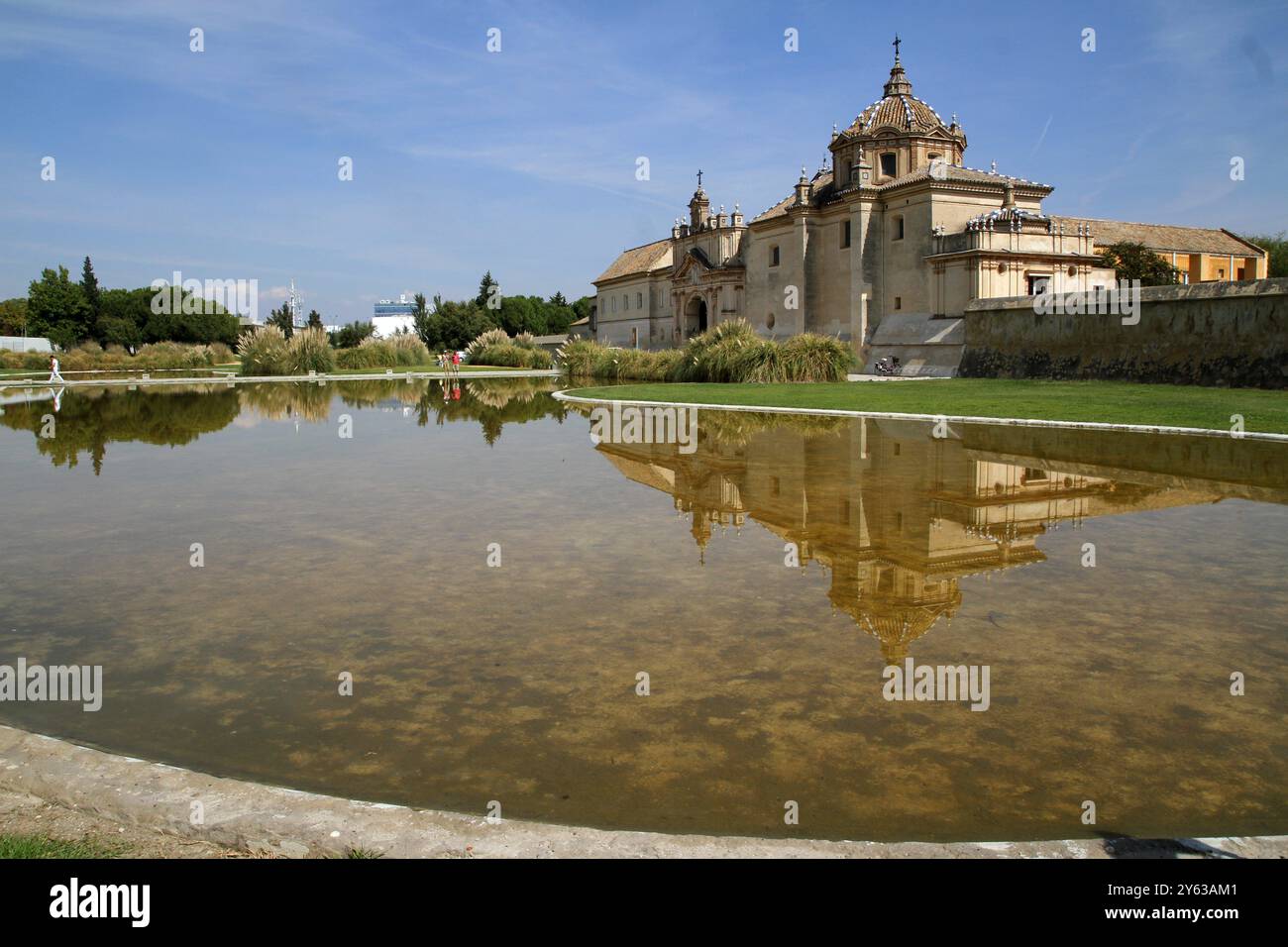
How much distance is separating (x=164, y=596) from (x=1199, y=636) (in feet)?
22.4

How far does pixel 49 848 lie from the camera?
3.14 m

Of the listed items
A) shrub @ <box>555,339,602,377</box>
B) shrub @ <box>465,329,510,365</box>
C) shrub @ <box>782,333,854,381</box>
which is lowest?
shrub @ <box>782,333,854,381</box>

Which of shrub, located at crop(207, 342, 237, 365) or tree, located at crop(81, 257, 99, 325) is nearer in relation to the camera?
shrub, located at crop(207, 342, 237, 365)

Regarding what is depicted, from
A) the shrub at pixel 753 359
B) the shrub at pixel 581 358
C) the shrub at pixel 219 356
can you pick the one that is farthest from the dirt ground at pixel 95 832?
the shrub at pixel 219 356

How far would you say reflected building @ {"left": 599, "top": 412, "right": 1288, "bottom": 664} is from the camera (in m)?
6.84

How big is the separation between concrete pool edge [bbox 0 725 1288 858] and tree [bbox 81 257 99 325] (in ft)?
306

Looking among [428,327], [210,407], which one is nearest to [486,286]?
[428,327]

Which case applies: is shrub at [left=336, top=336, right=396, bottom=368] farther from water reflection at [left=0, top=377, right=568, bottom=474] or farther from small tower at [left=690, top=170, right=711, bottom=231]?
small tower at [left=690, top=170, right=711, bottom=231]

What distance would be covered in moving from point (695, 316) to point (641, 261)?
12.5 metres

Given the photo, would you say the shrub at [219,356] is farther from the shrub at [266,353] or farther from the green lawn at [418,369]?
the green lawn at [418,369]

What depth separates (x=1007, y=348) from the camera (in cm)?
3200

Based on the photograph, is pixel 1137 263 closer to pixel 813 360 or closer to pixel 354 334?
pixel 813 360

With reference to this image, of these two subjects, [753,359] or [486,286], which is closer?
[753,359]

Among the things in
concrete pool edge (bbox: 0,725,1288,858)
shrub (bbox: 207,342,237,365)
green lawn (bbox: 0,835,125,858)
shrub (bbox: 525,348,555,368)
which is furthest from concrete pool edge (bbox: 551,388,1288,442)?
shrub (bbox: 207,342,237,365)
